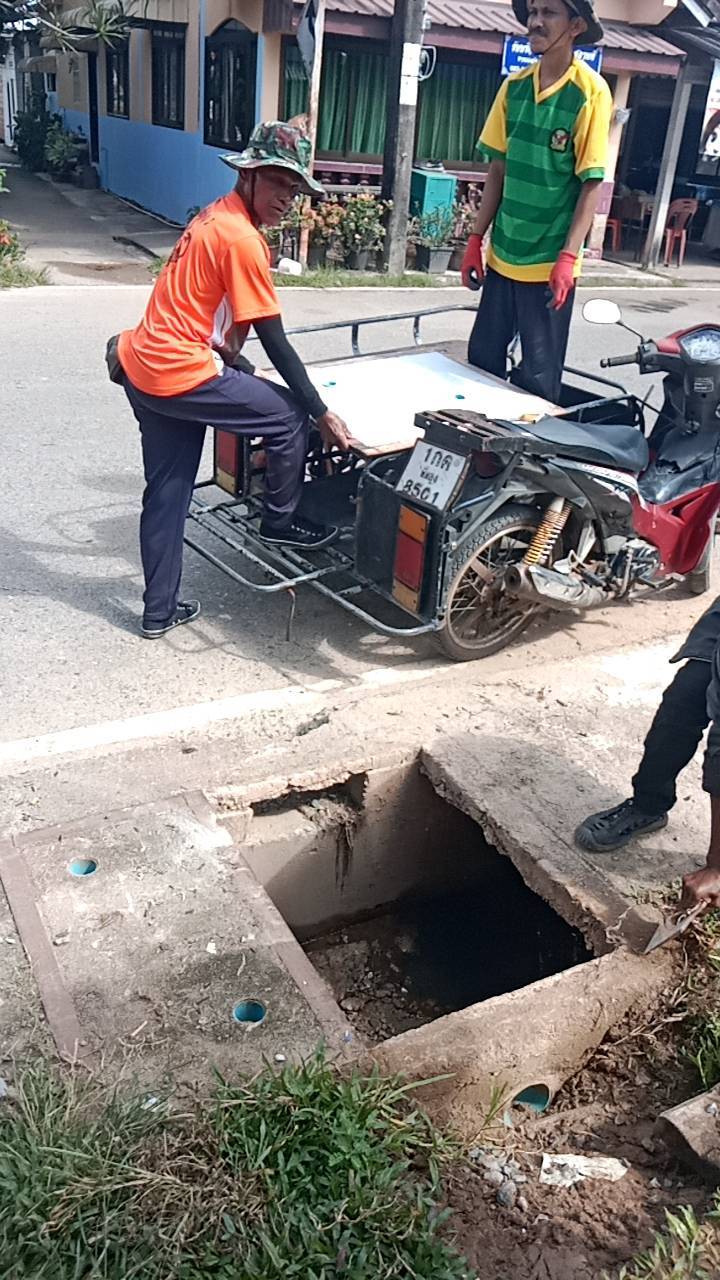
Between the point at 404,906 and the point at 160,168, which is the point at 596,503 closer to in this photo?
the point at 404,906

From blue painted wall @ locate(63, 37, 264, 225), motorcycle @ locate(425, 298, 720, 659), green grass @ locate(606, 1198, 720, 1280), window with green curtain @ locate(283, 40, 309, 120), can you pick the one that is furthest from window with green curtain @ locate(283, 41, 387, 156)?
green grass @ locate(606, 1198, 720, 1280)

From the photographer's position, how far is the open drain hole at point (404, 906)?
3.66 metres

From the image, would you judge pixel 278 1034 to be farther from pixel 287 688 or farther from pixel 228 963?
pixel 287 688

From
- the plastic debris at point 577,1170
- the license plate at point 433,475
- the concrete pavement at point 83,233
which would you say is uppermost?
the license plate at point 433,475

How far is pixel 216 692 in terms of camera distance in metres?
4.17

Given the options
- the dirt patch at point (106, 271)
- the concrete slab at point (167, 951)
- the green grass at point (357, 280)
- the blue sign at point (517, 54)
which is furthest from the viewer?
the blue sign at point (517, 54)

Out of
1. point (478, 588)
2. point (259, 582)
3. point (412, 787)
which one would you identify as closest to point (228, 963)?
point (412, 787)

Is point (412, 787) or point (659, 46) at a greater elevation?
point (659, 46)

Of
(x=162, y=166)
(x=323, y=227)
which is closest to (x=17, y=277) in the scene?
(x=323, y=227)

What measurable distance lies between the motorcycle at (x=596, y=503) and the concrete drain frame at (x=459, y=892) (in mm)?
853

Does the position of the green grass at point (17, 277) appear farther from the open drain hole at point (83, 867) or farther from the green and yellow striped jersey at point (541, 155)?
the open drain hole at point (83, 867)

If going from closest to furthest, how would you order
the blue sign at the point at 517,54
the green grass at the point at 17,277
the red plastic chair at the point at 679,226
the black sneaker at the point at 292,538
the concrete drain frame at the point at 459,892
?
the concrete drain frame at the point at 459,892
the black sneaker at the point at 292,538
the green grass at the point at 17,277
the blue sign at the point at 517,54
the red plastic chair at the point at 679,226

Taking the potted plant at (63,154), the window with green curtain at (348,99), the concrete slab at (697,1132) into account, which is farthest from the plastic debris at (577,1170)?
the potted plant at (63,154)

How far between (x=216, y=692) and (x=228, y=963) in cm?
155
